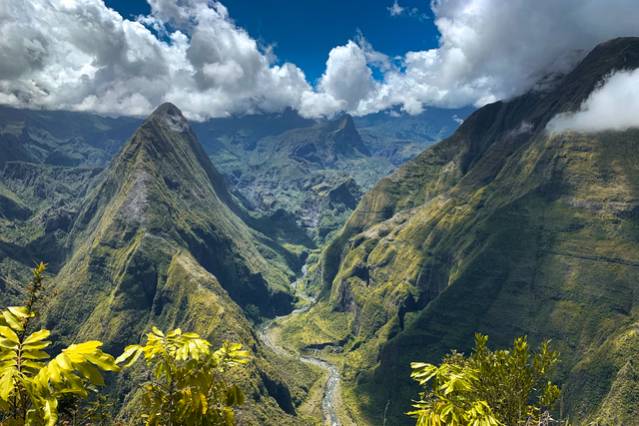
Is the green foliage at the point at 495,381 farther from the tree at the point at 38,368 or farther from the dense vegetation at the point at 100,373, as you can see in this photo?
the tree at the point at 38,368

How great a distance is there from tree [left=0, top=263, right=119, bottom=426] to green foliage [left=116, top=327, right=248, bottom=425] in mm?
2143

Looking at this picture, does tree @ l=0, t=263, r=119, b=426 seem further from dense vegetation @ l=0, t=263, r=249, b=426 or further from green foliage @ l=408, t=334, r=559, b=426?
green foliage @ l=408, t=334, r=559, b=426

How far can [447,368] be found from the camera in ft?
57.1

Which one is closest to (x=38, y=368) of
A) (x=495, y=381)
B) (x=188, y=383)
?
(x=188, y=383)

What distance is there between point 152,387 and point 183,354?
3.07 m

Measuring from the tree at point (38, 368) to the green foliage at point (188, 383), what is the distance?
2.14 m

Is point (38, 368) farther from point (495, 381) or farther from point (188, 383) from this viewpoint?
point (495, 381)

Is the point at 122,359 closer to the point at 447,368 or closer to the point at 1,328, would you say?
the point at 1,328

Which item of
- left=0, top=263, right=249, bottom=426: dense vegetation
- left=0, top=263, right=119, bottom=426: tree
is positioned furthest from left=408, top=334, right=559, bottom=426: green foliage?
left=0, top=263, right=119, bottom=426: tree

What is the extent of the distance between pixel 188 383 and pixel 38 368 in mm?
4197

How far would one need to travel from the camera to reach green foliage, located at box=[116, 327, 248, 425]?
40.4ft

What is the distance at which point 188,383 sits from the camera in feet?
42.2

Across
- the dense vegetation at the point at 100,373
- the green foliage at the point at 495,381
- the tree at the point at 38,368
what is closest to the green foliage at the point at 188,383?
the dense vegetation at the point at 100,373

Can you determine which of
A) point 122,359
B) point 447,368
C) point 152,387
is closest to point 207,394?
point 152,387
